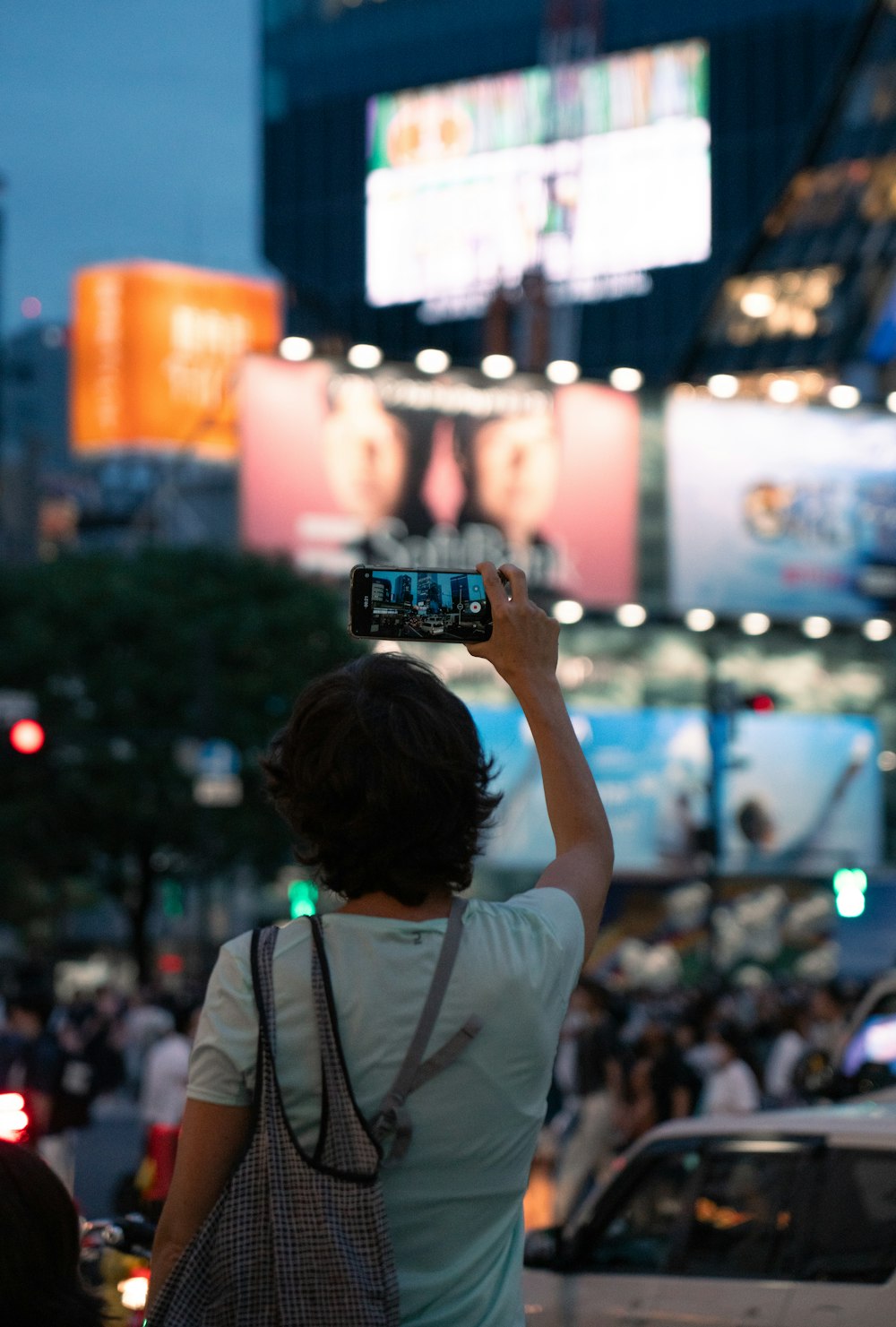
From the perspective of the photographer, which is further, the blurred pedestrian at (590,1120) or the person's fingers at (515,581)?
the blurred pedestrian at (590,1120)

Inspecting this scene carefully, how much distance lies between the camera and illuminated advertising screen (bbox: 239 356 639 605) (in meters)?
37.9

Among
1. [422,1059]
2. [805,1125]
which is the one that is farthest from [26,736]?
[422,1059]

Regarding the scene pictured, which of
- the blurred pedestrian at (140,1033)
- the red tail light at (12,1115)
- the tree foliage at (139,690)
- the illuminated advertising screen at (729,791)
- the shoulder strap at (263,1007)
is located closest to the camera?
the shoulder strap at (263,1007)

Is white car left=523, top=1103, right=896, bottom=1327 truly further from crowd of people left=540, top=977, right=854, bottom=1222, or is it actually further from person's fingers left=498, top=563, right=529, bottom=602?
crowd of people left=540, top=977, right=854, bottom=1222

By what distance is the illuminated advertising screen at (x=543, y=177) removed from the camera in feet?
263

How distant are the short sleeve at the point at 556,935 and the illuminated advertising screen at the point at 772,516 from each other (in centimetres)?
3900

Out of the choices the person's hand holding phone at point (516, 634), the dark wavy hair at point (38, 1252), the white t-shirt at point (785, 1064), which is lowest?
the white t-shirt at point (785, 1064)

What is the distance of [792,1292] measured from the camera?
5461mm

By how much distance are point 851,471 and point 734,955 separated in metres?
12.2

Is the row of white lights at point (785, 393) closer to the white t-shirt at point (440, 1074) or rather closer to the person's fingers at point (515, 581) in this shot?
the person's fingers at point (515, 581)

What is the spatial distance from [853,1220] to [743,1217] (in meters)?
0.43

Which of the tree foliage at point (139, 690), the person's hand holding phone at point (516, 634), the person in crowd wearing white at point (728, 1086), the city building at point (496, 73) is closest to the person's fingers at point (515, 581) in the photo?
the person's hand holding phone at point (516, 634)

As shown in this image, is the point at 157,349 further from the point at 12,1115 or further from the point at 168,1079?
the point at 12,1115

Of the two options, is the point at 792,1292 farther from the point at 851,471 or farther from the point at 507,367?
the point at 851,471
